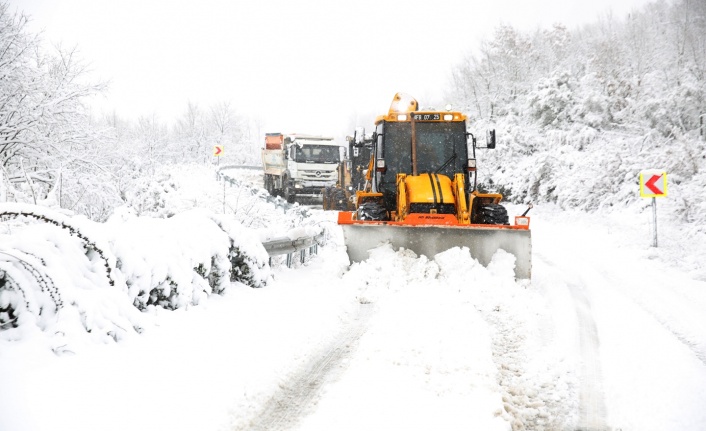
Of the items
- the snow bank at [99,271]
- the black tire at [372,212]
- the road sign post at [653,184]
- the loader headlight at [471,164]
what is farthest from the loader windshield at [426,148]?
the road sign post at [653,184]

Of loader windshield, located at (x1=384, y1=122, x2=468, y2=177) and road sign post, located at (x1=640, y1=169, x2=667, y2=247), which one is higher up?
loader windshield, located at (x1=384, y1=122, x2=468, y2=177)

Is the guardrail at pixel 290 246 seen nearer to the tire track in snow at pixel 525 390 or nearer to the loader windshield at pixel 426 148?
the loader windshield at pixel 426 148

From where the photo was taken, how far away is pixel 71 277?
407 centimetres

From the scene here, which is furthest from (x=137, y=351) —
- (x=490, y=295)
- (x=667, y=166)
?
(x=667, y=166)

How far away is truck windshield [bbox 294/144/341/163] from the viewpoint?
70.2 ft

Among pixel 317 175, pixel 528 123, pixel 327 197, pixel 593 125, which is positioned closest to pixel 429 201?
pixel 327 197

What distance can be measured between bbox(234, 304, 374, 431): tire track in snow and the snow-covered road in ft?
0.06

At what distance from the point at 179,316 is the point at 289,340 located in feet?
4.13

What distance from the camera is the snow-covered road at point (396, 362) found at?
3.10m

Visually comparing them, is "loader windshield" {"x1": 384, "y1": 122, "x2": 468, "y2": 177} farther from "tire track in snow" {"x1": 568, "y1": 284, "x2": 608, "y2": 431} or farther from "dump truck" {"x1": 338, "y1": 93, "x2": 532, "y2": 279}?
"tire track in snow" {"x1": 568, "y1": 284, "x2": 608, "y2": 431}

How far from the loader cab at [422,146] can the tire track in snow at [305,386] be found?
4.52m

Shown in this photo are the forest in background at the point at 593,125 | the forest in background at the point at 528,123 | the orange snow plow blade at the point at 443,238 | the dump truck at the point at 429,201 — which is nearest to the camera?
the orange snow plow blade at the point at 443,238

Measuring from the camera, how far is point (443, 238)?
7391 mm

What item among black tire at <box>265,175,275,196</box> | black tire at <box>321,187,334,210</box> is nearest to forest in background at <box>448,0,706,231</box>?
black tire at <box>321,187,334,210</box>
